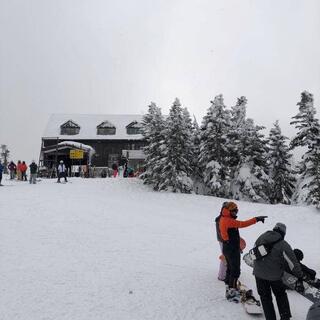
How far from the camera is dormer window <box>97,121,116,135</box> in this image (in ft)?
194

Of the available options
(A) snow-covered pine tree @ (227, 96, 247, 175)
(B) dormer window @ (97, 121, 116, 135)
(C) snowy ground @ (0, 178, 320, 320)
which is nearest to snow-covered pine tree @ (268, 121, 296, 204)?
(A) snow-covered pine tree @ (227, 96, 247, 175)

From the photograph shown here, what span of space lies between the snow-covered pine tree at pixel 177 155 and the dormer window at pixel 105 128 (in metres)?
27.3

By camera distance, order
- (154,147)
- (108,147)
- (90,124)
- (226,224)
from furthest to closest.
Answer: (90,124)
(108,147)
(154,147)
(226,224)

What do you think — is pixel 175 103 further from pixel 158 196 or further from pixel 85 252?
pixel 85 252

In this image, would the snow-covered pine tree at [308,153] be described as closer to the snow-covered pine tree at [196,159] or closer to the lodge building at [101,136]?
the snow-covered pine tree at [196,159]

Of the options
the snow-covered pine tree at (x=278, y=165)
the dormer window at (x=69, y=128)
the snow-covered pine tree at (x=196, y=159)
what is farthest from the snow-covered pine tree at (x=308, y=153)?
the dormer window at (x=69, y=128)

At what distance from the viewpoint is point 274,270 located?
6.27 m

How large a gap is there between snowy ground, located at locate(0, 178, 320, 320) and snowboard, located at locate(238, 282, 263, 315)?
→ 0.18m

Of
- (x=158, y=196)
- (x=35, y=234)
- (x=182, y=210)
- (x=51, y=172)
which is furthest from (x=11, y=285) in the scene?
(x=51, y=172)

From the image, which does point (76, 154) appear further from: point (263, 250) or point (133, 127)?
point (263, 250)

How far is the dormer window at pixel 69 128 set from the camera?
5875 centimetres

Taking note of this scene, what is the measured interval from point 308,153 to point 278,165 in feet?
16.2

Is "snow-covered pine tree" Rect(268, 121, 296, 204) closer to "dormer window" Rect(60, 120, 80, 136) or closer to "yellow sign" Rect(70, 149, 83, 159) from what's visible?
"yellow sign" Rect(70, 149, 83, 159)

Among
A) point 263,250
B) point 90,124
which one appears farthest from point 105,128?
point 263,250
